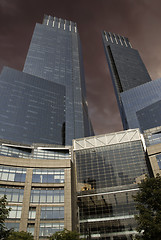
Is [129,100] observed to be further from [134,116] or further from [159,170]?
[159,170]

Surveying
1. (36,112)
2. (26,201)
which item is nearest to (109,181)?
(26,201)

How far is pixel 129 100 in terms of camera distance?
199125 millimetres

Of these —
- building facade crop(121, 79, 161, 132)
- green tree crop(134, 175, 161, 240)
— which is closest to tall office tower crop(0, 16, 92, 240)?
green tree crop(134, 175, 161, 240)

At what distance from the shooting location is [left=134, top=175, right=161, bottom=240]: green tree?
96.4 feet

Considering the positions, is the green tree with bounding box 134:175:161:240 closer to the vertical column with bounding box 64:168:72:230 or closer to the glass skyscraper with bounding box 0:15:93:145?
the vertical column with bounding box 64:168:72:230

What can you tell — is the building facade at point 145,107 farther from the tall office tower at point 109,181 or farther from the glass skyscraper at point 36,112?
the tall office tower at point 109,181

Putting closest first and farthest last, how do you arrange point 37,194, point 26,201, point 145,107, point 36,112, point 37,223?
point 37,223
point 26,201
point 37,194
point 36,112
point 145,107

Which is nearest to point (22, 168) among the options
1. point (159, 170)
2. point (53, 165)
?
point (53, 165)

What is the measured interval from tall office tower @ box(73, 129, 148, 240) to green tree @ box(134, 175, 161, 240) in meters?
29.5

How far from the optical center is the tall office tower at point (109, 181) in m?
60.3

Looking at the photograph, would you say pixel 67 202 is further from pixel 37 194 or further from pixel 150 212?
pixel 150 212

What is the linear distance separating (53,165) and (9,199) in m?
15.2

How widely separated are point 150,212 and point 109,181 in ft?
123

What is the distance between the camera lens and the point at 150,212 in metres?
32.6
